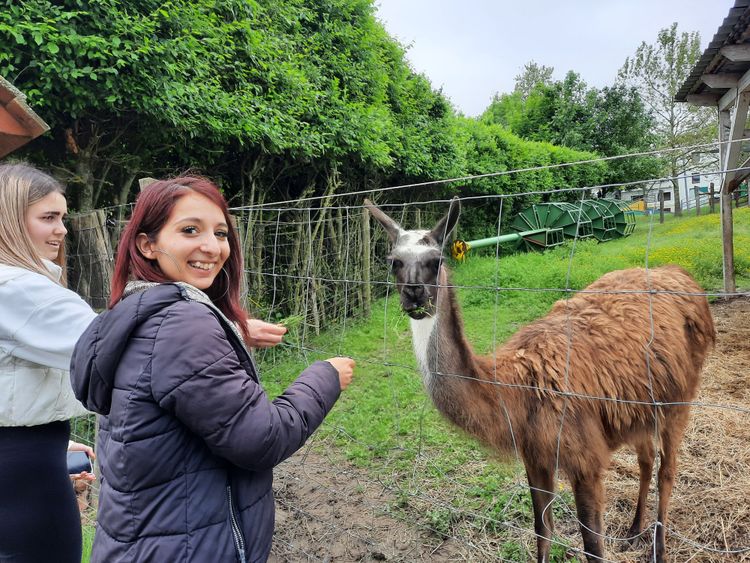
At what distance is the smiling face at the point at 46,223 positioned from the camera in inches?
69.2

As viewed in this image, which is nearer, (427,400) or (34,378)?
(34,378)

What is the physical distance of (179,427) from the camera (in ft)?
3.52

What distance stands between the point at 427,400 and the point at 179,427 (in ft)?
7.66

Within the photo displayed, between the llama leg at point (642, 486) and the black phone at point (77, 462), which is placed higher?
the black phone at point (77, 462)

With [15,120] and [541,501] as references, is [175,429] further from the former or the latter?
[15,120]

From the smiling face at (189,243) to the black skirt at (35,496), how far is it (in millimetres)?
952

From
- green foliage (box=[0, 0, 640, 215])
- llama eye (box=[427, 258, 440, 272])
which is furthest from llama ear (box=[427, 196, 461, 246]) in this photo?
green foliage (box=[0, 0, 640, 215])

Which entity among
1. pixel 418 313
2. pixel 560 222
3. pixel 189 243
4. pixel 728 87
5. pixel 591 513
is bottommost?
pixel 591 513

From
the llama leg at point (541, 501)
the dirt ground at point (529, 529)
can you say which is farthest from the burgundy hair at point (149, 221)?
the dirt ground at point (529, 529)

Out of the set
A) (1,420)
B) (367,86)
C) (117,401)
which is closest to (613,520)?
(117,401)

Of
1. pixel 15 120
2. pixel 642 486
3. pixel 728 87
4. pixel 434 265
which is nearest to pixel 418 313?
pixel 434 265

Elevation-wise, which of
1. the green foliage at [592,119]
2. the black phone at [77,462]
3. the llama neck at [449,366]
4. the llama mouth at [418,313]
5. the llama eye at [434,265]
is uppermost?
the green foliage at [592,119]

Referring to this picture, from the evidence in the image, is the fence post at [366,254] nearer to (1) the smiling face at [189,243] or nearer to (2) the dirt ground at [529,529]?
(2) the dirt ground at [529,529]

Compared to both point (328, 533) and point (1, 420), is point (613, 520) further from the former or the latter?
point (1, 420)
